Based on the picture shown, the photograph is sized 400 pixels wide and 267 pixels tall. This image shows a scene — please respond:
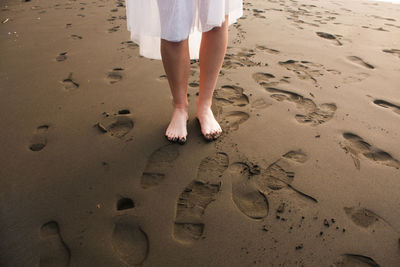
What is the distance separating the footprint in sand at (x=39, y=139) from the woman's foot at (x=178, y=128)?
69 centimetres

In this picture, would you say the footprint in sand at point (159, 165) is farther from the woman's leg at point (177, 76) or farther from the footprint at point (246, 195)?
the footprint at point (246, 195)

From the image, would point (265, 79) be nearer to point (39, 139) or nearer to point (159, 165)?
point (159, 165)

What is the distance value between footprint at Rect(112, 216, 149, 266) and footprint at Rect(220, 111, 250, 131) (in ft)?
2.53

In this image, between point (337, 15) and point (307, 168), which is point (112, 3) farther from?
point (307, 168)

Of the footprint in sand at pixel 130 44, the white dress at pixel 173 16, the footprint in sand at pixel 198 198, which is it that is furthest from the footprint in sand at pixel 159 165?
the footprint in sand at pixel 130 44

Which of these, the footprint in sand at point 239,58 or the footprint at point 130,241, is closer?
the footprint at point 130,241

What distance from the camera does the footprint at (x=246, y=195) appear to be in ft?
3.36

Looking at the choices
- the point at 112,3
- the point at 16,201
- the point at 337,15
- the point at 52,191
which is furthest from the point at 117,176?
the point at 337,15

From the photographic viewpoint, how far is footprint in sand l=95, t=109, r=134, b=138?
4.66 ft

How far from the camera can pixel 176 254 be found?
0.89m

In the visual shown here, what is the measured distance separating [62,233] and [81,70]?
4.91ft

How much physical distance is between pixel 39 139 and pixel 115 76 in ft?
2.67

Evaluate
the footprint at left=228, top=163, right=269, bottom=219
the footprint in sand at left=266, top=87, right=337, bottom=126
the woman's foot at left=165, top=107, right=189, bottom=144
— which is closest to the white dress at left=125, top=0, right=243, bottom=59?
the woman's foot at left=165, top=107, right=189, bottom=144

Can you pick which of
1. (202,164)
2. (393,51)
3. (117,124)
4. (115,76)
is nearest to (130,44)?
(115,76)
